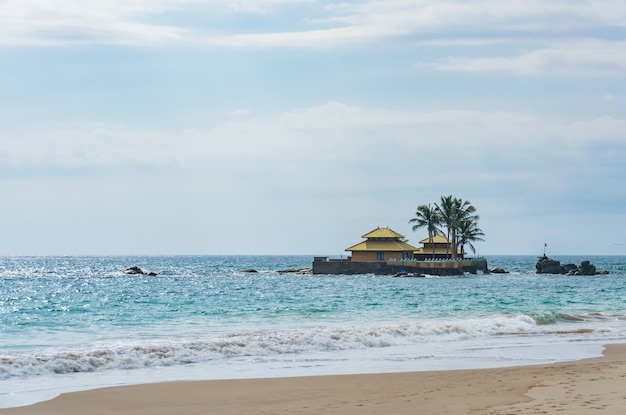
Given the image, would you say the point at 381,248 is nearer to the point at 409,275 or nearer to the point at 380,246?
the point at 380,246

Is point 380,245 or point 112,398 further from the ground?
point 380,245

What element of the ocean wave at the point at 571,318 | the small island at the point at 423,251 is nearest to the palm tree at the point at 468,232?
the small island at the point at 423,251

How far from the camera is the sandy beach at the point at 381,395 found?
1486 cm

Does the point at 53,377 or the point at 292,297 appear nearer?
the point at 53,377

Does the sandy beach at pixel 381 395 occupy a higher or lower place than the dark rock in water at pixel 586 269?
lower

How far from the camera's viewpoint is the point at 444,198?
100812mm

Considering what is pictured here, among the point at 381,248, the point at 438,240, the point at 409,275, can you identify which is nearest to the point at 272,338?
the point at 409,275

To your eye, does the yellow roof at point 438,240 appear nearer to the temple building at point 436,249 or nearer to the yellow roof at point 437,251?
the temple building at point 436,249

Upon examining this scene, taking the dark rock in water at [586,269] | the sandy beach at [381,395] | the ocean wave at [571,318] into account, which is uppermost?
the dark rock in water at [586,269]

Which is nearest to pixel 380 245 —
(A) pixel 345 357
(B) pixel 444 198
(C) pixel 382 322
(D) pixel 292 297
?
(B) pixel 444 198

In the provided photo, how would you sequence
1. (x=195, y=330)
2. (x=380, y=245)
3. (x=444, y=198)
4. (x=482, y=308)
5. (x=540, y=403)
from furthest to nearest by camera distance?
(x=444, y=198), (x=380, y=245), (x=482, y=308), (x=195, y=330), (x=540, y=403)

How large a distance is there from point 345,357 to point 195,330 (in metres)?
10.4

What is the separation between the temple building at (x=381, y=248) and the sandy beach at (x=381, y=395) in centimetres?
7307

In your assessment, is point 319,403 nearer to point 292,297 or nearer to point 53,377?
point 53,377
